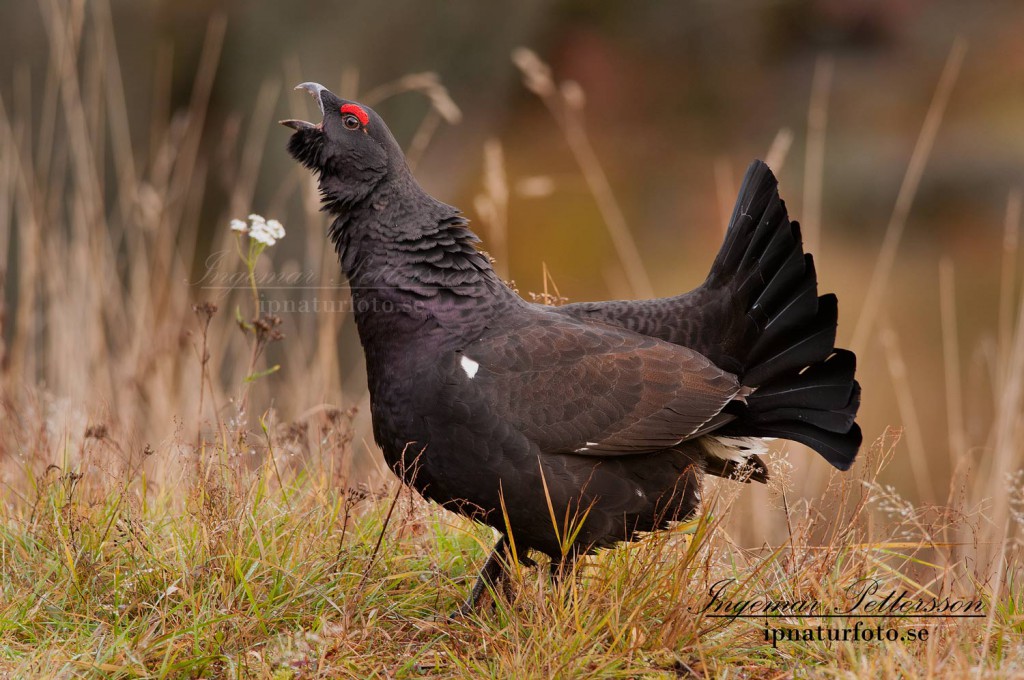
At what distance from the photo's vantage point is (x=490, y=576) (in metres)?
3.17

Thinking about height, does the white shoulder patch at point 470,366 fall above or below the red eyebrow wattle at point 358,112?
below

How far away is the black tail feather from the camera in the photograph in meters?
3.35

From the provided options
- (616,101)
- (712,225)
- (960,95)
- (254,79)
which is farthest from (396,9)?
(960,95)

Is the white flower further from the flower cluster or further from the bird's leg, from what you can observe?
the bird's leg

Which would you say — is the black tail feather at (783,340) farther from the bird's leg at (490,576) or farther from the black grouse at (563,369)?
the bird's leg at (490,576)

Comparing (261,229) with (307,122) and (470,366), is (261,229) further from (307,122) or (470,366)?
(470,366)

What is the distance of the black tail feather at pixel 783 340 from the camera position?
3.35 m

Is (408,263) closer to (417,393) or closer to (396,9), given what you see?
(417,393)

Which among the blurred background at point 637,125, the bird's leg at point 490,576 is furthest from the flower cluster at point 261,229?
the blurred background at point 637,125

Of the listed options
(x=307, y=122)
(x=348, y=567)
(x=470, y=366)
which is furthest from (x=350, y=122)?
(x=348, y=567)

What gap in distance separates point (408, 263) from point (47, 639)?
63.6 inches

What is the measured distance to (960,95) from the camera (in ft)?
26.5

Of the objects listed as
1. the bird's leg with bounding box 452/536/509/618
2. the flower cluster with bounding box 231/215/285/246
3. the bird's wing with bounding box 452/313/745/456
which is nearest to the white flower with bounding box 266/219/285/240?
the flower cluster with bounding box 231/215/285/246

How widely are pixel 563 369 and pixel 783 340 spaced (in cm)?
88
